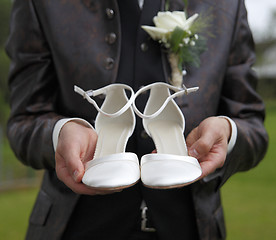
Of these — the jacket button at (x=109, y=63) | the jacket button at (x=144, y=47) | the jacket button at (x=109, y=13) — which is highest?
the jacket button at (x=109, y=13)

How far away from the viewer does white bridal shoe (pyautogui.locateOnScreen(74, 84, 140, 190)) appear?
1.06 metres

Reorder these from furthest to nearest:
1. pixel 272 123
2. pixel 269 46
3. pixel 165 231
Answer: pixel 269 46
pixel 272 123
pixel 165 231

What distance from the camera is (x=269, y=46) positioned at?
2094 cm

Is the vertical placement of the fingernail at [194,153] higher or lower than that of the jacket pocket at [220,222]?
higher

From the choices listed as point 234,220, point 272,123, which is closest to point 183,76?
point 234,220

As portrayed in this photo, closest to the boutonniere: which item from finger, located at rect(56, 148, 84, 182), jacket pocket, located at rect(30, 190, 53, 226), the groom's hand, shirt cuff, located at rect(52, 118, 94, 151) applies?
the groom's hand

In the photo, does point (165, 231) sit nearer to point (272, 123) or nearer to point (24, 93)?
point (24, 93)

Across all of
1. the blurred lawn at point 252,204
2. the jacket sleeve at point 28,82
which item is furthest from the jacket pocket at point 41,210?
the blurred lawn at point 252,204

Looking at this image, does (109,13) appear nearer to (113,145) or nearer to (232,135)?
(113,145)

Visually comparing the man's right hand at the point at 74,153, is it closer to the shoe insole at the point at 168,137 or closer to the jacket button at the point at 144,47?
the shoe insole at the point at 168,137

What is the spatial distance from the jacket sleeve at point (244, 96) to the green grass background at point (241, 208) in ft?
12.3

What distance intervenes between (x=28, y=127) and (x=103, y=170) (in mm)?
436

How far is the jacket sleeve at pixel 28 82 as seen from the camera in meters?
1.45

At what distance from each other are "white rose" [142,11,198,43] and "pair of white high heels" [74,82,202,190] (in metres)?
0.17
